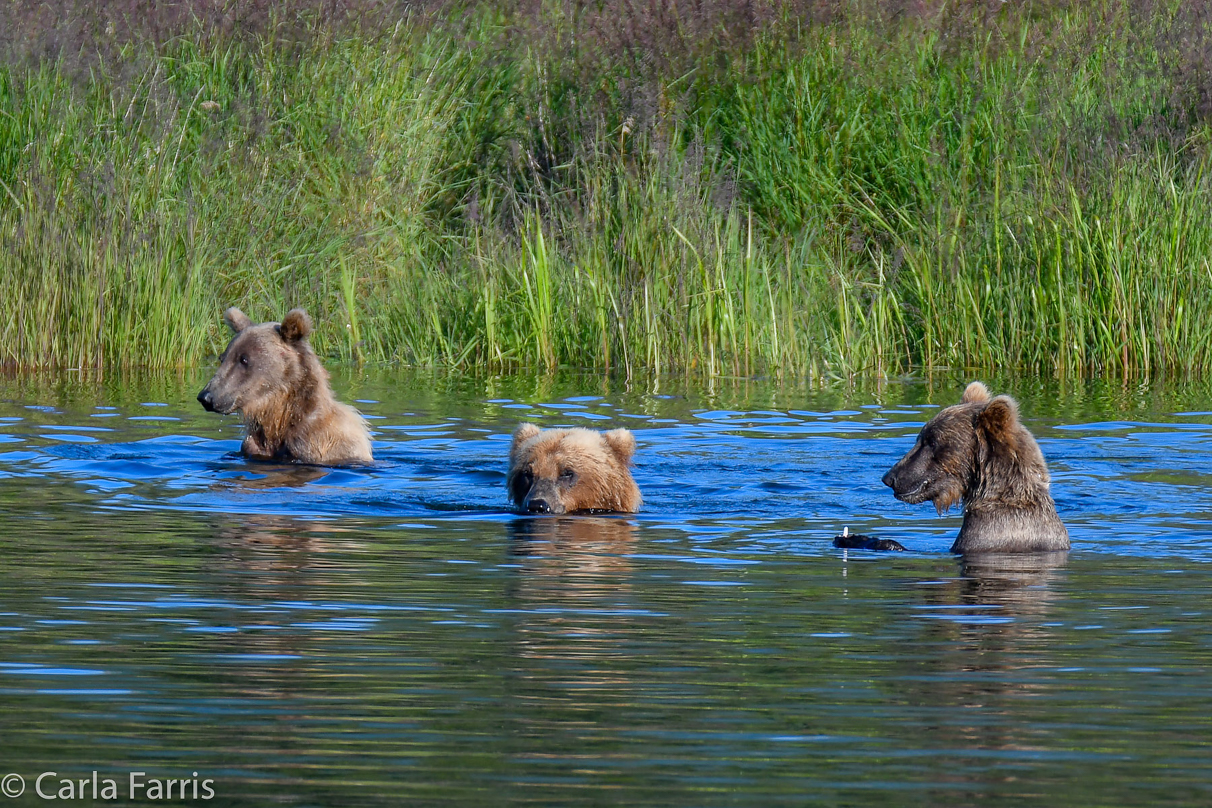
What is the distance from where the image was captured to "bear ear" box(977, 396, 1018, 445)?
7.50m

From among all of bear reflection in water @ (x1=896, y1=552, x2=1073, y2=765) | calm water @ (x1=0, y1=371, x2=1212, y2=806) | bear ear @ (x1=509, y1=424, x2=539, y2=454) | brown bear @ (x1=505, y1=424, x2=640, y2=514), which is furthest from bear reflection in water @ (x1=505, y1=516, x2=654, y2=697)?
bear reflection in water @ (x1=896, y1=552, x2=1073, y2=765)

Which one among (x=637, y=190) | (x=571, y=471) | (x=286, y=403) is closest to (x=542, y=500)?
(x=571, y=471)

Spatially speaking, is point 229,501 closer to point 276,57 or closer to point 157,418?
point 157,418

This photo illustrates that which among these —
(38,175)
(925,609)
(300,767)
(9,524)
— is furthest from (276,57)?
(300,767)

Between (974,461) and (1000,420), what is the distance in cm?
26

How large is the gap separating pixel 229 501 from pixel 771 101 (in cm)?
834

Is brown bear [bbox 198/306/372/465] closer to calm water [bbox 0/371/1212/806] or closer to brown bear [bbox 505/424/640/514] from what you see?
calm water [bbox 0/371/1212/806]

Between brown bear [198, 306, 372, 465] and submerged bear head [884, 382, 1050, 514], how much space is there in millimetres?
3664

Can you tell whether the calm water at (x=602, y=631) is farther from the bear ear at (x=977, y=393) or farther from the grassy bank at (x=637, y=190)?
the grassy bank at (x=637, y=190)

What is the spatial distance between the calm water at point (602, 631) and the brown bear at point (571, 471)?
7.9 inches

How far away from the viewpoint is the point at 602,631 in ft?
18.0

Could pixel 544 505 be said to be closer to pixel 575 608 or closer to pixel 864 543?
pixel 864 543

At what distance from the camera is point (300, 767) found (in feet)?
12.3

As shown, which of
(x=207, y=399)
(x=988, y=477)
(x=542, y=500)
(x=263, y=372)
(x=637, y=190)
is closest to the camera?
(x=988, y=477)
